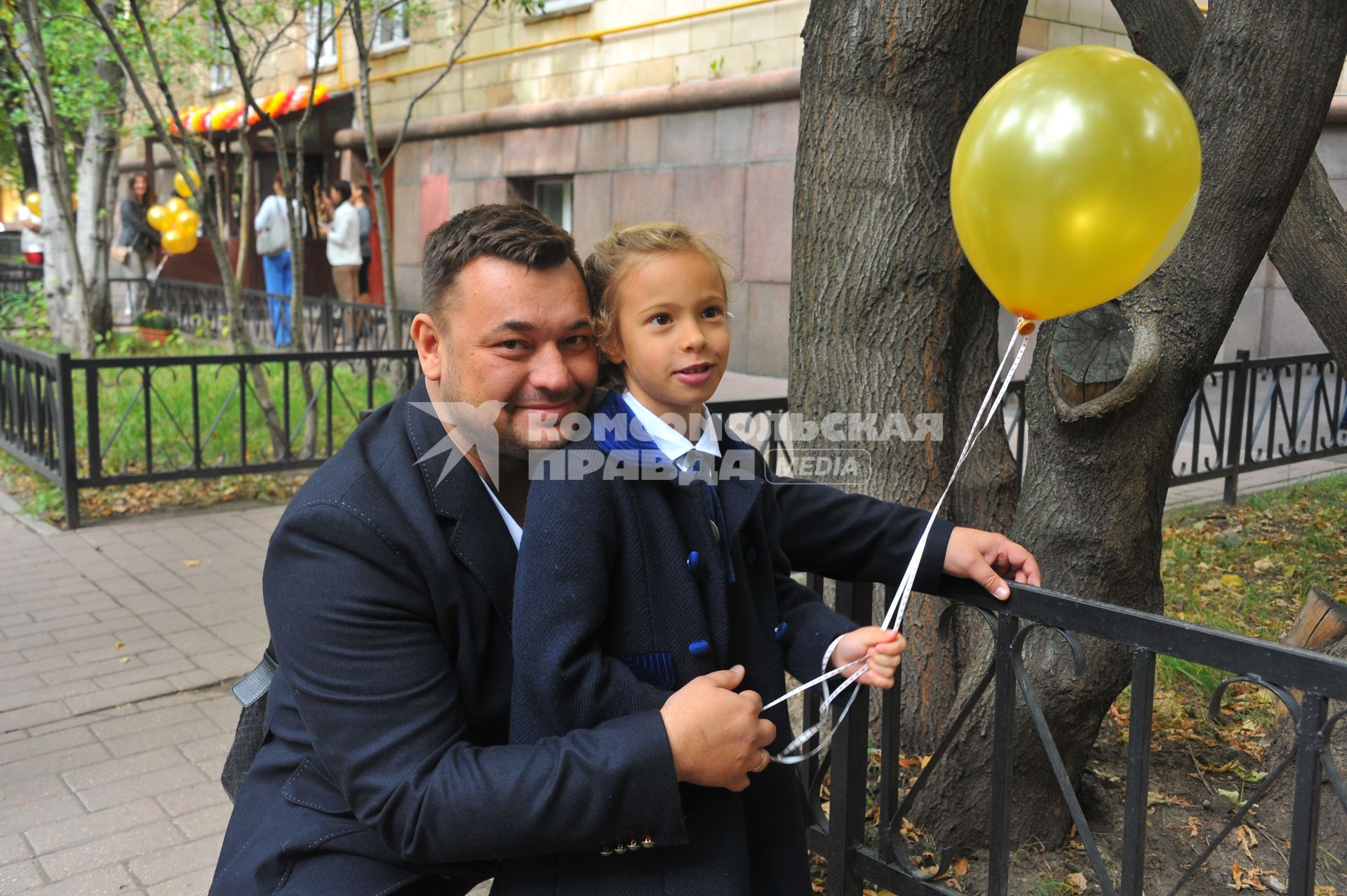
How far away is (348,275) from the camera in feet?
53.4

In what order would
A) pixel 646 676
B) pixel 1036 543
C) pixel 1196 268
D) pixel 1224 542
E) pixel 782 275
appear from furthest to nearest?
pixel 782 275 < pixel 1224 542 < pixel 1036 543 < pixel 1196 268 < pixel 646 676

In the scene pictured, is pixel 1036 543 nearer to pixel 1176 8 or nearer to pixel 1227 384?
pixel 1176 8

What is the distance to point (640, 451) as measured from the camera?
191 cm

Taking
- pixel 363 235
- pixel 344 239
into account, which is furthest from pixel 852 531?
pixel 363 235

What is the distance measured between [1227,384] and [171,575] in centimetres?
676

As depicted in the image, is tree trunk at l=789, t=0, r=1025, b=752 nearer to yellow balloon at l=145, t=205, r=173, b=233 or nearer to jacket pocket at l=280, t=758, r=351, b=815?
jacket pocket at l=280, t=758, r=351, b=815

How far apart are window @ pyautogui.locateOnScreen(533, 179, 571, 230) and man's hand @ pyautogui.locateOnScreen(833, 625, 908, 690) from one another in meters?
14.4

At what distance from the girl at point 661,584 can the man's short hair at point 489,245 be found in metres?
0.17

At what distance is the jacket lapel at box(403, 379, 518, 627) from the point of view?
1876mm

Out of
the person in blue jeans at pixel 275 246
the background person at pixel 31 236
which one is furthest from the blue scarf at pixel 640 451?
the background person at pixel 31 236

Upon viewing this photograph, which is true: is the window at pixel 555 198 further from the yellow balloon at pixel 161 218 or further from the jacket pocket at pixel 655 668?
the jacket pocket at pixel 655 668

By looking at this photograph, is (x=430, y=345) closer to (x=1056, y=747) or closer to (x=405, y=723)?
(x=405, y=723)

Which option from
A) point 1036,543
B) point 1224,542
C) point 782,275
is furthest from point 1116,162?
point 782,275

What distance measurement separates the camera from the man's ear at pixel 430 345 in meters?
1.97
